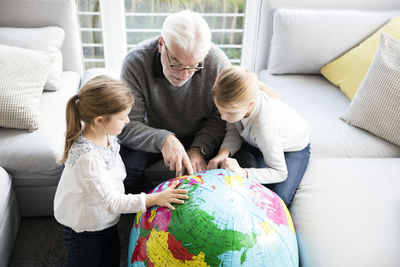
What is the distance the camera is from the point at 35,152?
1655 millimetres

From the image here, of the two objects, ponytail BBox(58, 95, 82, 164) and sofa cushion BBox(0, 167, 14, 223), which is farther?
Result: sofa cushion BBox(0, 167, 14, 223)

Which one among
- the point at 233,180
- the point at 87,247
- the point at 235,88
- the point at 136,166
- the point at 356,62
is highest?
the point at 235,88

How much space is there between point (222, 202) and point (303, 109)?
1119 mm

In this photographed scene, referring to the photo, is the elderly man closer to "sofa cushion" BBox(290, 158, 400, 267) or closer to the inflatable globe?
the inflatable globe

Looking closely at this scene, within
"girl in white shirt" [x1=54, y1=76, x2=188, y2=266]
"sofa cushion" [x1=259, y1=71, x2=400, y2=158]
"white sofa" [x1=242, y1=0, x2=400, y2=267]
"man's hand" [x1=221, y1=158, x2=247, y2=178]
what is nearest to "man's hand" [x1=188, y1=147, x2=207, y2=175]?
"man's hand" [x1=221, y1=158, x2=247, y2=178]

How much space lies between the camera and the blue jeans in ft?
5.08

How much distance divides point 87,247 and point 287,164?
2.99 feet

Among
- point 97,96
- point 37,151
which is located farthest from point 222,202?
point 37,151

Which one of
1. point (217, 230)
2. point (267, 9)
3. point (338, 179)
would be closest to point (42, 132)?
point (217, 230)

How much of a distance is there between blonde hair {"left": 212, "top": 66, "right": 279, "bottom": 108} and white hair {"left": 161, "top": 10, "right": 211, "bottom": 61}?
0.15m

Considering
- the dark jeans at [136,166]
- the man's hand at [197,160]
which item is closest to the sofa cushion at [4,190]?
the dark jeans at [136,166]

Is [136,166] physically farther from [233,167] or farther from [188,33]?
[188,33]

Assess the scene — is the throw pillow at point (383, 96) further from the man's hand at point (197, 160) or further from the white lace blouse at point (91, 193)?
the white lace blouse at point (91, 193)

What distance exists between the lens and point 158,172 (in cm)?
→ 176
